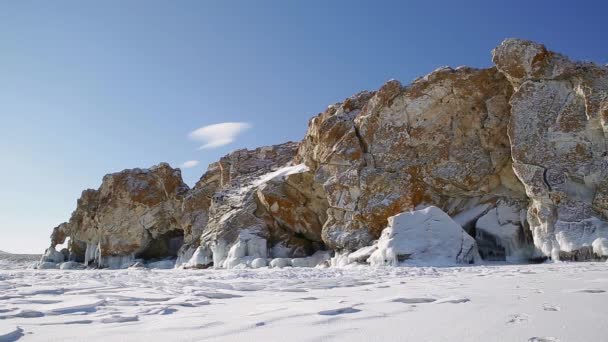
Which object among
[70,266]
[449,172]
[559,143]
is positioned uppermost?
[559,143]

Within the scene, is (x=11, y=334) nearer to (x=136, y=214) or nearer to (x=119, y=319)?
(x=119, y=319)

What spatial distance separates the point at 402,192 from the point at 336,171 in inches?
189

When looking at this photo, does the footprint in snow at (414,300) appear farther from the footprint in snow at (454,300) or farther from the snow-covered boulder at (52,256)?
the snow-covered boulder at (52,256)

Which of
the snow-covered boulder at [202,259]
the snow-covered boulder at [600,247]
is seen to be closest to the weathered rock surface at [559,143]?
the snow-covered boulder at [600,247]

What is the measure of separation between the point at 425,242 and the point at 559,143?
26.7ft

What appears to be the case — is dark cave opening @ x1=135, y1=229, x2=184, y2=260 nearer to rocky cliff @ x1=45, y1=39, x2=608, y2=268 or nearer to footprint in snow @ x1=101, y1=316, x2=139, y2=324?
rocky cliff @ x1=45, y1=39, x2=608, y2=268

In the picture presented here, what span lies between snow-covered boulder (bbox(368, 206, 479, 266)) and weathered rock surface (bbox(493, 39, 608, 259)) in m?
3.58

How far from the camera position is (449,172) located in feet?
74.9

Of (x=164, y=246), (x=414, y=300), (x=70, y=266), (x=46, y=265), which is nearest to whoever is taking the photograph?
(x=414, y=300)

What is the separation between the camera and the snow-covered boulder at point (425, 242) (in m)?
16.9

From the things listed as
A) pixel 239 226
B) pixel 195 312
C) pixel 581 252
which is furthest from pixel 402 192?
pixel 195 312

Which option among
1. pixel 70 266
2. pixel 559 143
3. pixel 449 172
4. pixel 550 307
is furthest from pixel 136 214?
pixel 550 307

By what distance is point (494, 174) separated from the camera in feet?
73.0

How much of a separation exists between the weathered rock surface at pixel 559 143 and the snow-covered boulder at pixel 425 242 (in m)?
3.58
